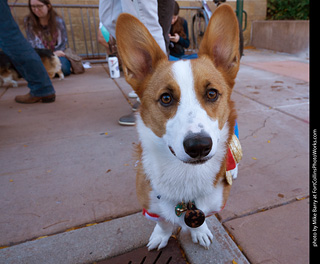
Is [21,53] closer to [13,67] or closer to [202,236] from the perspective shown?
[13,67]

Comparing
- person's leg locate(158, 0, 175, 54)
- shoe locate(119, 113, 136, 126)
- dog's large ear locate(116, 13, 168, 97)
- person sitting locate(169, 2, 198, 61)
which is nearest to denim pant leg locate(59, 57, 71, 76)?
person sitting locate(169, 2, 198, 61)

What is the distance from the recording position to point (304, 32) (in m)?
8.24

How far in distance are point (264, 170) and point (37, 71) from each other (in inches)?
152

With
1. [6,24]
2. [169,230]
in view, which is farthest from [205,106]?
[6,24]

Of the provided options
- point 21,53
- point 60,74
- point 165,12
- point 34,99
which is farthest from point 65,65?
point 165,12

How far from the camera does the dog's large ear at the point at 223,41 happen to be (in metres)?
1.41

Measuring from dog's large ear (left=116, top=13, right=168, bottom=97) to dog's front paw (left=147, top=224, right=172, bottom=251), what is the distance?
3.12 ft

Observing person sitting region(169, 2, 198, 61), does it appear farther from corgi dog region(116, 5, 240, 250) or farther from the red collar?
the red collar

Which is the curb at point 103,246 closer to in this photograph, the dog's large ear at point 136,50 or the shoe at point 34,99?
the dog's large ear at point 136,50

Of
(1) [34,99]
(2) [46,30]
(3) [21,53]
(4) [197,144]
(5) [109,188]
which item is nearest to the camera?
(4) [197,144]

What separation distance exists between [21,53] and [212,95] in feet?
12.1

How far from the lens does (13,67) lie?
549 centimetres

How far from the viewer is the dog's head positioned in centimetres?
117

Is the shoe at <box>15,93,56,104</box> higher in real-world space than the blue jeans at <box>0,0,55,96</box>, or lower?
lower
